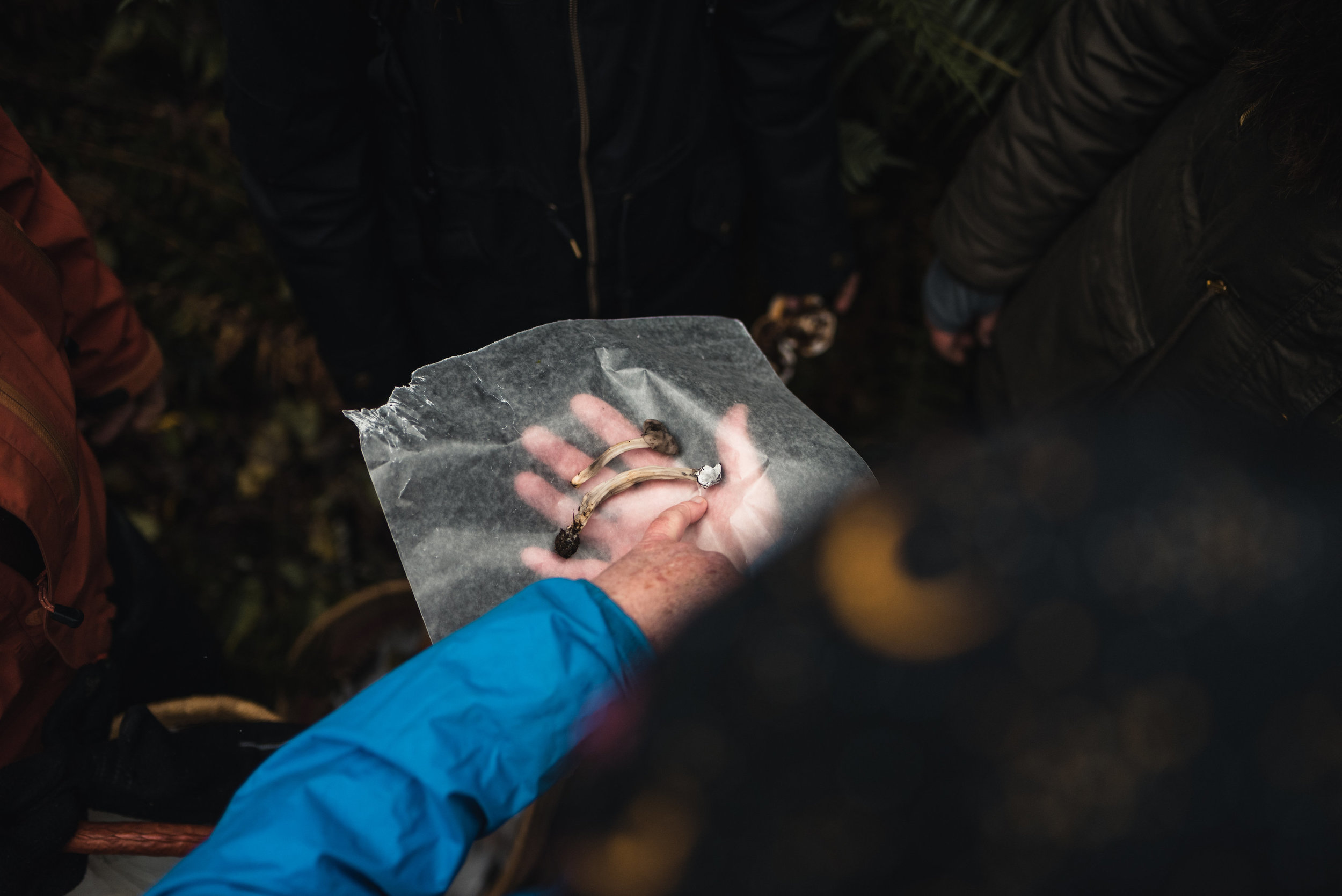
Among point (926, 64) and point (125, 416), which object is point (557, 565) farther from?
point (926, 64)

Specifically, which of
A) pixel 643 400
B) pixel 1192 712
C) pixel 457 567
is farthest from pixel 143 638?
pixel 1192 712

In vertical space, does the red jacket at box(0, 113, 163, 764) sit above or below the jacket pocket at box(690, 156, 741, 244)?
below

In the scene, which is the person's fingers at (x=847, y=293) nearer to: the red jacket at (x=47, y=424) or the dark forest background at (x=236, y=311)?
the dark forest background at (x=236, y=311)

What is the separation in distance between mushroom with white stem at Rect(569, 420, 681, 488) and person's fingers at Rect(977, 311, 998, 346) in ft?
3.74

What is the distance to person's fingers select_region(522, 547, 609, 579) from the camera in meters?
1.23

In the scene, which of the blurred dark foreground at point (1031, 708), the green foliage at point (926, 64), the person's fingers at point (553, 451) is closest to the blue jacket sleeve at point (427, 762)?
the blurred dark foreground at point (1031, 708)

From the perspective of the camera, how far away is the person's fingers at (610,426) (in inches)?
51.9

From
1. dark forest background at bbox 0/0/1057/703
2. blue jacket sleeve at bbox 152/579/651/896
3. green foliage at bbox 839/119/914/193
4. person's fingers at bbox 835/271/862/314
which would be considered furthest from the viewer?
dark forest background at bbox 0/0/1057/703

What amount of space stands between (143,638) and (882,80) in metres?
2.95

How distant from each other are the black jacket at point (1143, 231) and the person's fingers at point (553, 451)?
1.16 meters

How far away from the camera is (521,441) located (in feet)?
4.25

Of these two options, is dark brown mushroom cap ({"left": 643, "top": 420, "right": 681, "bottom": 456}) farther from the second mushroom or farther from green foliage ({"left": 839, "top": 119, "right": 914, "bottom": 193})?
green foliage ({"left": 839, "top": 119, "right": 914, "bottom": 193})

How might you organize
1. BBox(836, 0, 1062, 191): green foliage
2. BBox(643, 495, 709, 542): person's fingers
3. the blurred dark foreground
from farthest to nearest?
BBox(836, 0, 1062, 191): green foliage, BBox(643, 495, 709, 542): person's fingers, the blurred dark foreground

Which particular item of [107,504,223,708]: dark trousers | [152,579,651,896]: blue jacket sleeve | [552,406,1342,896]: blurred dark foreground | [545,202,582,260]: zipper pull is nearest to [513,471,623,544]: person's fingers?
[152,579,651,896]: blue jacket sleeve
